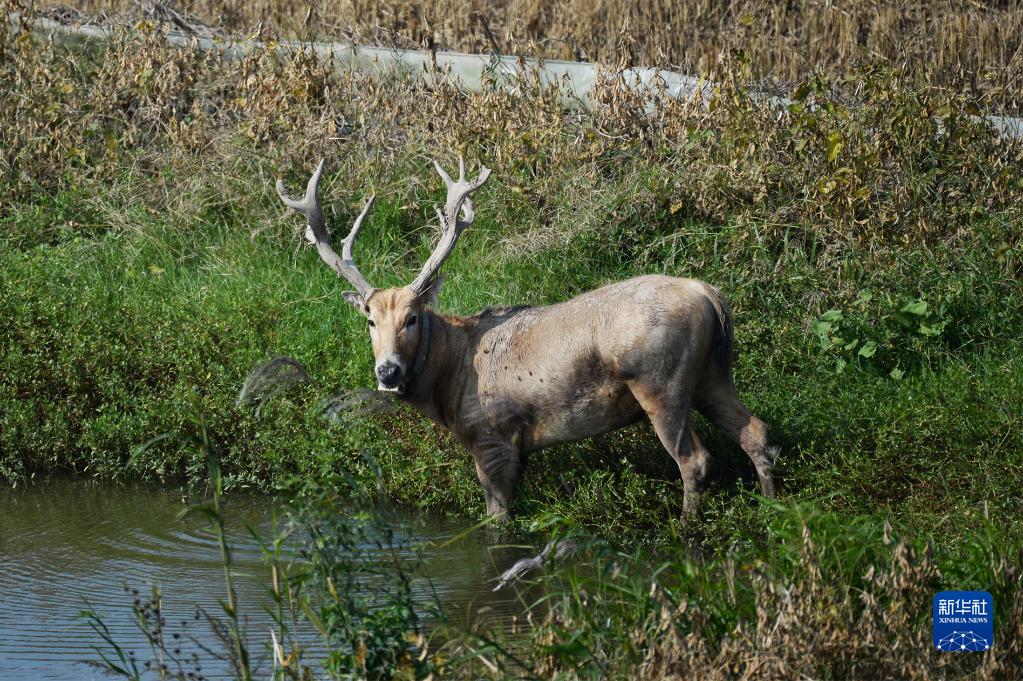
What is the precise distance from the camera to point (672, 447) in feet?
23.0

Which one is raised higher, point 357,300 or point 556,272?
point 357,300

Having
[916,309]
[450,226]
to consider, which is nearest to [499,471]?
[450,226]

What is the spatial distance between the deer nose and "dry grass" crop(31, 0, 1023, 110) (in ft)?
17.5

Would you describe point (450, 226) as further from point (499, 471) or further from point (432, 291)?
point (499, 471)

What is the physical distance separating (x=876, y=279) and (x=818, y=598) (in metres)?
4.61

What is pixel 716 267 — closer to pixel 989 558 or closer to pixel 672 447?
pixel 672 447

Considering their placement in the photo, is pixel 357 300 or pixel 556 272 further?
pixel 556 272

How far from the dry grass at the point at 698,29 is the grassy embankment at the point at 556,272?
133 centimetres

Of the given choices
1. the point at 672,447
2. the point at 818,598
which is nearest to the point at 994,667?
the point at 818,598

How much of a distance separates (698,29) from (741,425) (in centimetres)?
680

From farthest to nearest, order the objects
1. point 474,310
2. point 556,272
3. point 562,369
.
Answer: point 556,272
point 474,310
point 562,369

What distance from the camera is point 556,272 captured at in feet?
31.7

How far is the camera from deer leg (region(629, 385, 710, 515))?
6.93 m

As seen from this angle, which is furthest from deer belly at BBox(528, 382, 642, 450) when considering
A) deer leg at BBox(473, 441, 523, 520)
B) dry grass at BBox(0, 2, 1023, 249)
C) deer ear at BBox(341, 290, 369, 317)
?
dry grass at BBox(0, 2, 1023, 249)
